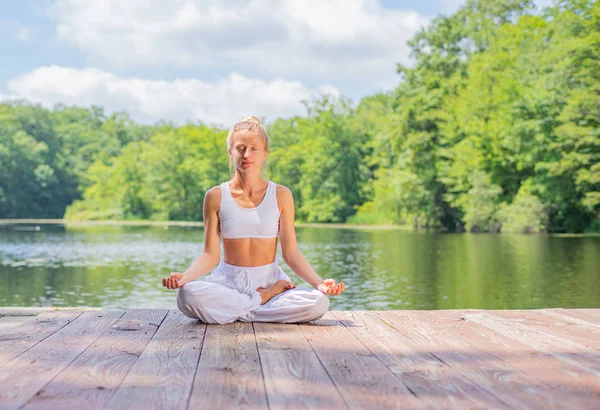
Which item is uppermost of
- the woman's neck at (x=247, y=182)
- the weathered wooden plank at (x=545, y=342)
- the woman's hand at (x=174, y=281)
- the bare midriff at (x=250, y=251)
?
the woman's neck at (x=247, y=182)

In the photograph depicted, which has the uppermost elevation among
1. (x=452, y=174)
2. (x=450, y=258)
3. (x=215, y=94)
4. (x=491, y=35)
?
(x=215, y=94)

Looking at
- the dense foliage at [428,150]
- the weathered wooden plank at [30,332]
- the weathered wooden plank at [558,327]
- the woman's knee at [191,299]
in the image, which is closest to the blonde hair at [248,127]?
the woman's knee at [191,299]

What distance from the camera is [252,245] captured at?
3.96m

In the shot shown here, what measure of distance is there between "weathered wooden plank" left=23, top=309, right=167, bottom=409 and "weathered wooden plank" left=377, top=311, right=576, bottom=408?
1159 millimetres

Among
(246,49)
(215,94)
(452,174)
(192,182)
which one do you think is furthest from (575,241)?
(215,94)

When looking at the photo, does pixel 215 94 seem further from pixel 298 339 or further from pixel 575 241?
pixel 298 339

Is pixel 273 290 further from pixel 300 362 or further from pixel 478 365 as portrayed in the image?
pixel 478 365

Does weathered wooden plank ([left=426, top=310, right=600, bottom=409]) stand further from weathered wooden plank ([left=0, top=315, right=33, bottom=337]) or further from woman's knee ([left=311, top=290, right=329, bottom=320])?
weathered wooden plank ([left=0, top=315, right=33, bottom=337])

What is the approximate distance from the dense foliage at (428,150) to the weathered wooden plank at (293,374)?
23611 millimetres

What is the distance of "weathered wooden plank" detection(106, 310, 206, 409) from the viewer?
220cm

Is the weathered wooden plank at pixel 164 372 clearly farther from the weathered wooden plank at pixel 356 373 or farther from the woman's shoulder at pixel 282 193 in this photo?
the woman's shoulder at pixel 282 193

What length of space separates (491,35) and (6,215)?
1461 inches

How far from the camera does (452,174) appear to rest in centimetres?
3428

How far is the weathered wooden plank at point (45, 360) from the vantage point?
2.29 meters
